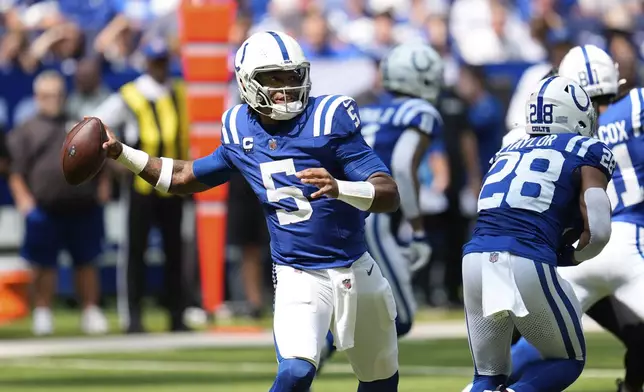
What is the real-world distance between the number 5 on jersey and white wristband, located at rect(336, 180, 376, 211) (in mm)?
300

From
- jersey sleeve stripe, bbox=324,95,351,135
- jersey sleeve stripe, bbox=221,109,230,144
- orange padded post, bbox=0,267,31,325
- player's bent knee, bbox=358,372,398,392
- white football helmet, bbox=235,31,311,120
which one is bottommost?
orange padded post, bbox=0,267,31,325

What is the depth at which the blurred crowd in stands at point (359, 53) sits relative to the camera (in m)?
13.8

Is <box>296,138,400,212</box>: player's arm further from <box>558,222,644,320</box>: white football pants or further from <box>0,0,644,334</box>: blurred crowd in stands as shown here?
<box>0,0,644,334</box>: blurred crowd in stands

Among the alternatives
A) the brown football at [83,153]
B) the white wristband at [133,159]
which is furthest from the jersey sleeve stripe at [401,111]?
the brown football at [83,153]

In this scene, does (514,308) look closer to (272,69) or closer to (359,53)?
(272,69)

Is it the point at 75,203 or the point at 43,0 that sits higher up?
the point at 43,0

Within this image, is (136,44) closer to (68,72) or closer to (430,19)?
(68,72)

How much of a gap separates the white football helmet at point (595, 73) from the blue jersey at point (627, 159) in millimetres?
136

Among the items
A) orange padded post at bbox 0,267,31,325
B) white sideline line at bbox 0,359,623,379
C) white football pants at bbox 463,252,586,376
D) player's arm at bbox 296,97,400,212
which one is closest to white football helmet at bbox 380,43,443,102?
white sideline line at bbox 0,359,623,379

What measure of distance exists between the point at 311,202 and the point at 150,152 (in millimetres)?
6222

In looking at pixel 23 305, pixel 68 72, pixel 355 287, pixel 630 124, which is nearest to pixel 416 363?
pixel 630 124

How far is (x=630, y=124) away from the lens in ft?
22.7

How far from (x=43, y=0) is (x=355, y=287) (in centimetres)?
1103

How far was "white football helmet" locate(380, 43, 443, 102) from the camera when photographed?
832 cm
